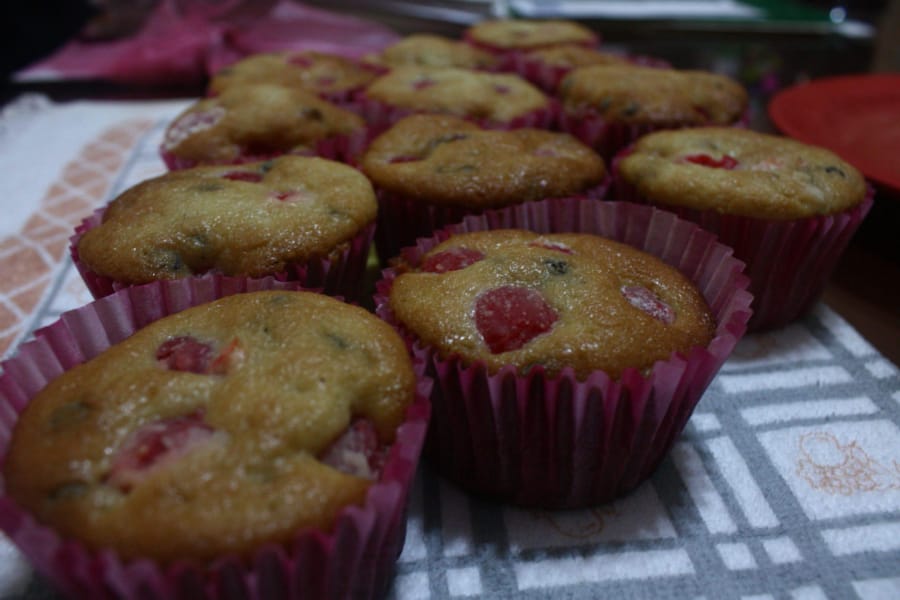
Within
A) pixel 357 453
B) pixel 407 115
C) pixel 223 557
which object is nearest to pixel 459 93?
pixel 407 115

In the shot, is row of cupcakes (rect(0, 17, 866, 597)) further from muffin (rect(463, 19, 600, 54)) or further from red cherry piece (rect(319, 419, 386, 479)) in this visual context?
muffin (rect(463, 19, 600, 54))

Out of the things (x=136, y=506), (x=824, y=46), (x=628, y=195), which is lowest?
(x=824, y=46)

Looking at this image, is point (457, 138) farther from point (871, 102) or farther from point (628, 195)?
point (871, 102)

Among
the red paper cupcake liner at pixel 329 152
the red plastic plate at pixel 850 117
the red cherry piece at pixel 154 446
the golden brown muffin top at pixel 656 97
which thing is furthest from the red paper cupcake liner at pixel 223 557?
the red plastic plate at pixel 850 117

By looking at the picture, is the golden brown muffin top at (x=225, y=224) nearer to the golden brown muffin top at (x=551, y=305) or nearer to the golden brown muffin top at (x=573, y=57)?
the golden brown muffin top at (x=551, y=305)

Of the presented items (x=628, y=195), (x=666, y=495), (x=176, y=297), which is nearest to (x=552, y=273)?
(x=666, y=495)

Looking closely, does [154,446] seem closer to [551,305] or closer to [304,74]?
[551,305]
